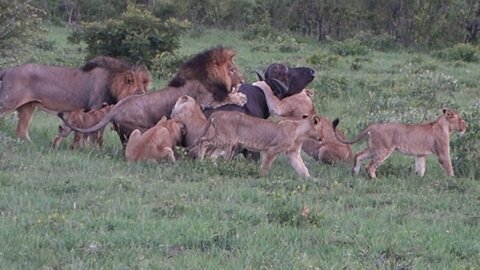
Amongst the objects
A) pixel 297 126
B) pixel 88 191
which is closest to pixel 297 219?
pixel 88 191

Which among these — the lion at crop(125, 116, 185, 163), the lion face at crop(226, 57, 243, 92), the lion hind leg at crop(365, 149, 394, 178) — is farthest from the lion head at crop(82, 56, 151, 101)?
the lion hind leg at crop(365, 149, 394, 178)

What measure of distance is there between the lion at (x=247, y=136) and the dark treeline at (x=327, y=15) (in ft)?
68.1

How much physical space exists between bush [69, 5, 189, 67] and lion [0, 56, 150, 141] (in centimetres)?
796

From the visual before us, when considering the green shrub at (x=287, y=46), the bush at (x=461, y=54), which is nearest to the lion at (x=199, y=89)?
the green shrub at (x=287, y=46)

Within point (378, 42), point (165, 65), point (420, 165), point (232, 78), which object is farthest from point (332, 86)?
point (378, 42)

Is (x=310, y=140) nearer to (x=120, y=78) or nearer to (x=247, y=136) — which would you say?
(x=247, y=136)

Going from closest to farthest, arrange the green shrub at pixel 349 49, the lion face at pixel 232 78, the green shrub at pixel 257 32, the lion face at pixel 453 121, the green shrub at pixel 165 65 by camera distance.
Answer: the lion face at pixel 453 121 → the lion face at pixel 232 78 → the green shrub at pixel 165 65 → the green shrub at pixel 349 49 → the green shrub at pixel 257 32

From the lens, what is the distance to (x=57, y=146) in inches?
472

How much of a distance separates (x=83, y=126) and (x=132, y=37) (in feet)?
29.4

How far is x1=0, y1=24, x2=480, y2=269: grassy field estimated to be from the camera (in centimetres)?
693

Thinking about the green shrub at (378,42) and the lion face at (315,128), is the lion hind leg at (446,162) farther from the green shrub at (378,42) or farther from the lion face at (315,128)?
the green shrub at (378,42)

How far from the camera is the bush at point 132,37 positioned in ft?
68.7

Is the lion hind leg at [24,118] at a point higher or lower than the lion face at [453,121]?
lower

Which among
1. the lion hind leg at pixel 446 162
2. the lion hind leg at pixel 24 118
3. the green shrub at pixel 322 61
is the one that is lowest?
the green shrub at pixel 322 61
